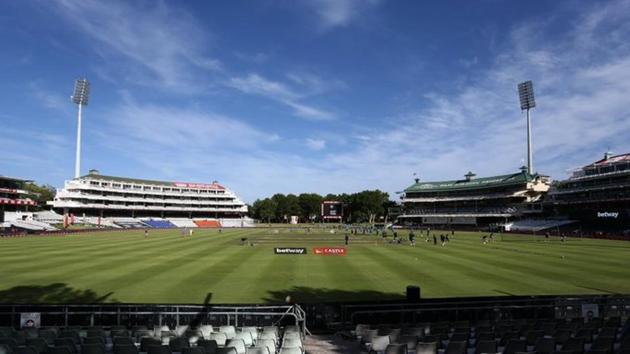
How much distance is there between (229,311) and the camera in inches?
690

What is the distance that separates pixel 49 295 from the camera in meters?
24.3

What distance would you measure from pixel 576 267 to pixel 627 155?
8784 cm

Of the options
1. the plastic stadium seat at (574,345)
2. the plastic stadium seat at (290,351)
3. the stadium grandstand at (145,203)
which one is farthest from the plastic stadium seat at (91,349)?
the stadium grandstand at (145,203)

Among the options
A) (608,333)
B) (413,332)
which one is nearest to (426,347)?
(413,332)

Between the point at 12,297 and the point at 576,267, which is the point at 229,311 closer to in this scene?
the point at 12,297

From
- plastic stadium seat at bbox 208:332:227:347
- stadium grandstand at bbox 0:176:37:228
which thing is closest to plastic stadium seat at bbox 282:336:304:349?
plastic stadium seat at bbox 208:332:227:347

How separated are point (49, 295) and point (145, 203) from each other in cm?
15077

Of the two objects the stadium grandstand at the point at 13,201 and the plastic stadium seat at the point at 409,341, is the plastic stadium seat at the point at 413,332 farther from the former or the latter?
the stadium grandstand at the point at 13,201

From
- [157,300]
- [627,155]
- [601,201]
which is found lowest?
[157,300]

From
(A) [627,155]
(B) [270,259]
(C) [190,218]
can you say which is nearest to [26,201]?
(C) [190,218]

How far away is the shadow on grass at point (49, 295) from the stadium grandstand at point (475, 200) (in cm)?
11833

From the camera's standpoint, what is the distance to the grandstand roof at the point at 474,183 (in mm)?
135000

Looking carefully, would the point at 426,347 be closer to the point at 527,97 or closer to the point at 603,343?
the point at 603,343

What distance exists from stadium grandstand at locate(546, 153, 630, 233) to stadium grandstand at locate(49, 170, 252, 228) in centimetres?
9708
